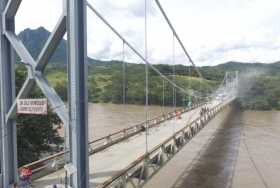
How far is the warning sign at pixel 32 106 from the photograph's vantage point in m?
3.88

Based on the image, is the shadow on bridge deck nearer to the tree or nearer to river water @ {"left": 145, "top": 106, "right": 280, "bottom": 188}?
river water @ {"left": 145, "top": 106, "right": 280, "bottom": 188}

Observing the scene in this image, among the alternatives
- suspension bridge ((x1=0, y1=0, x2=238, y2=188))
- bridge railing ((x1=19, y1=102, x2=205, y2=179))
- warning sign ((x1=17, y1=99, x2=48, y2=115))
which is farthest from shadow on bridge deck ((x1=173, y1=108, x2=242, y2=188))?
warning sign ((x1=17, y1=99, x2=48, y2=115))

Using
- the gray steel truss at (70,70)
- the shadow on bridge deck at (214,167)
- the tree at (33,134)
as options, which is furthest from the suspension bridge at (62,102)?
the shadow on bridge deck at (214,167)

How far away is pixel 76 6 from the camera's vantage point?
3494 mm

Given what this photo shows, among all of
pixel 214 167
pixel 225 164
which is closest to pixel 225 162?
pixel 225 164

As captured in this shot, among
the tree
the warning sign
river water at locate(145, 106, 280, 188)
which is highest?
the warning sign

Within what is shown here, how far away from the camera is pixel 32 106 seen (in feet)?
13.2

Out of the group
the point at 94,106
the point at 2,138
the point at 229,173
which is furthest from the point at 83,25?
the point at 94,106

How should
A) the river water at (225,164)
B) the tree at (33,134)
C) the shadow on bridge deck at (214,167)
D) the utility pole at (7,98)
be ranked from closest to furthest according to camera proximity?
the utility pole at (7,98), the tree at (33,134), the shadow on bridge deck at (214,167), the river water at (225,164)

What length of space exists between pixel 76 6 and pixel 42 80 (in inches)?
37.9

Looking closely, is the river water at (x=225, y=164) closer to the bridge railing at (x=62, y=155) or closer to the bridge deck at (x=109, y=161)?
the bridge deck at (x=109, y=161)

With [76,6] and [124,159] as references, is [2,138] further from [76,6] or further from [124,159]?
[124,159]

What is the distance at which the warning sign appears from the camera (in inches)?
153

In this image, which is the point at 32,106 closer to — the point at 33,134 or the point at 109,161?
the point at 109,161
